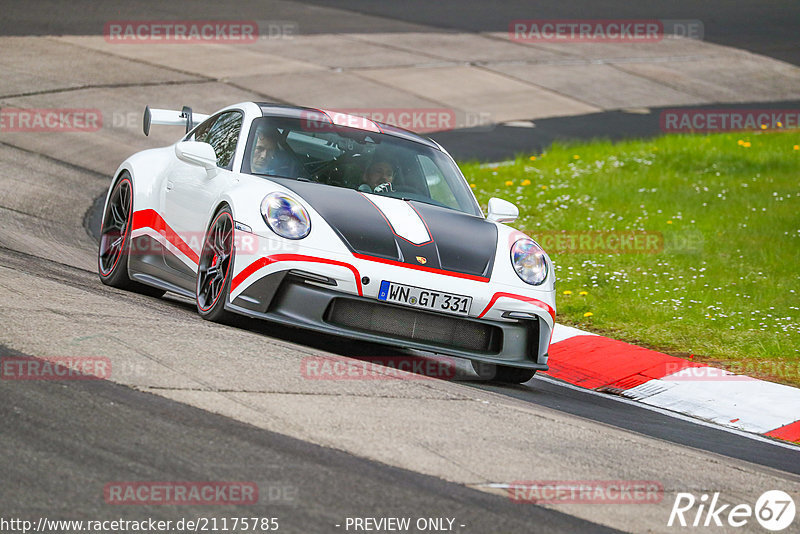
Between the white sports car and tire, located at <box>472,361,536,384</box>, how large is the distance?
1 cm

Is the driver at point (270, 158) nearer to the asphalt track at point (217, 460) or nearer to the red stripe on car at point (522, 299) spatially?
the asphalt track at point (217, 460)

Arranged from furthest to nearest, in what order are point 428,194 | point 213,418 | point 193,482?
point 428,194
point 213,418
point 193,482

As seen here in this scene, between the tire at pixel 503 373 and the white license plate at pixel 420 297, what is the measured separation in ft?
2.75

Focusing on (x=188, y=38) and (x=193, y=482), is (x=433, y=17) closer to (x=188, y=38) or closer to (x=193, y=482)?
(x=188, y=38)

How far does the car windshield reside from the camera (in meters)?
7.10

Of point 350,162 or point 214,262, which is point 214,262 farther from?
point 350,162

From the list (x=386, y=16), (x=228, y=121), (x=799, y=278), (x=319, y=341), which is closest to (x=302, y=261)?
Result: (x=319, y=341)

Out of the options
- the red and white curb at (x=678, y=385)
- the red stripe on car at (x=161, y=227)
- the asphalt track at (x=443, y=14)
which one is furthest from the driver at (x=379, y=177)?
the asphalt track at (x=443, y=14)

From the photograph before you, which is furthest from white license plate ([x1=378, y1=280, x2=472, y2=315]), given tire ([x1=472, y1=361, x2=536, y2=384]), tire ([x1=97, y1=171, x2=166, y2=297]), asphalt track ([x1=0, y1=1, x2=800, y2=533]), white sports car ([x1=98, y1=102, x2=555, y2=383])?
tire ([x1=97, y1=171, x2=166, y2=297])

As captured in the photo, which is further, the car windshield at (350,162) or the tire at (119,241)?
the tire at (119,241)

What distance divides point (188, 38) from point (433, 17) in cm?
784

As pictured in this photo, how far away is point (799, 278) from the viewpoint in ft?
33.5

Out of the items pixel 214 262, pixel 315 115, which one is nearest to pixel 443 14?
pixel 315 115

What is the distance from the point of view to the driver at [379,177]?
7199 mm
